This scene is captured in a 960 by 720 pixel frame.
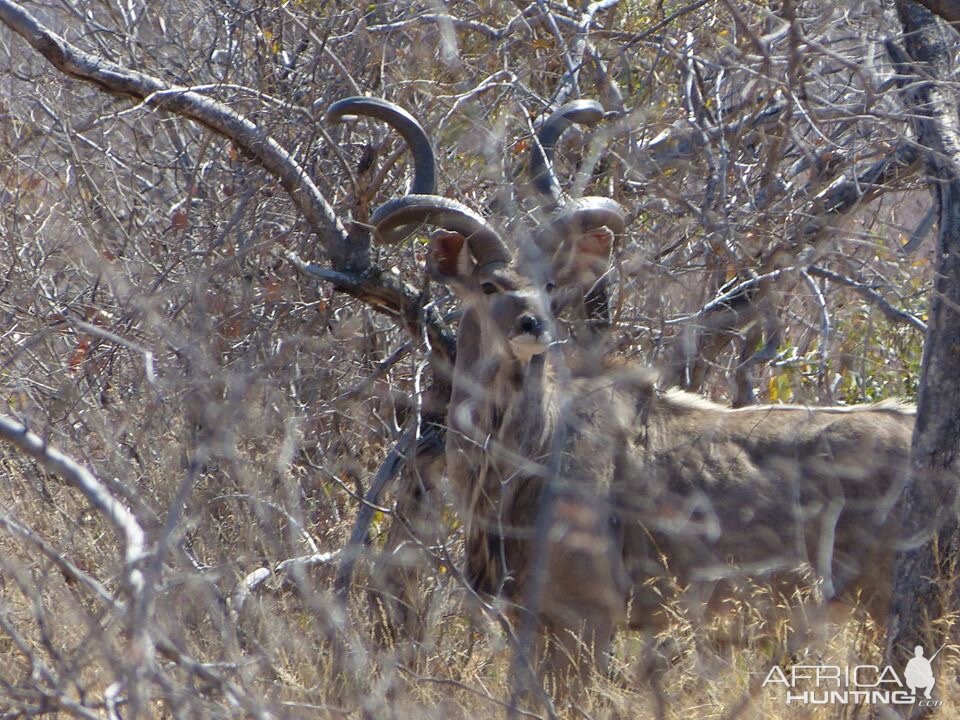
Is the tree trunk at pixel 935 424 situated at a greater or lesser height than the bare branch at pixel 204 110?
lesser

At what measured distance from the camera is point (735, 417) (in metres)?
5.42

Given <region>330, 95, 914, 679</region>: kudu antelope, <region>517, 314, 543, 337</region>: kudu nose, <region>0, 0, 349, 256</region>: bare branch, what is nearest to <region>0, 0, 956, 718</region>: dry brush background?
<region>0, 0, 349, 256</region>: bare branch

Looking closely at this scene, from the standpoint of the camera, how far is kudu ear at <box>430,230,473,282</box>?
5127 mm

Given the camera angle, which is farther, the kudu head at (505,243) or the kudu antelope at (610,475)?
the kudu antelope at (610,475)

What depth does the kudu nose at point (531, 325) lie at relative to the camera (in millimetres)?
4844

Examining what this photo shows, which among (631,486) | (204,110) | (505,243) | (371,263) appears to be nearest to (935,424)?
(631,486)

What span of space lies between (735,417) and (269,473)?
80.1 inches

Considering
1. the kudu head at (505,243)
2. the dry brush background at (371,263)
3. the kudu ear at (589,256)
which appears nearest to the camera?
the kudu head at (505,243)

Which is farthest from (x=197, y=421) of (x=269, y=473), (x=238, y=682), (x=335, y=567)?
(x=238, y=682)

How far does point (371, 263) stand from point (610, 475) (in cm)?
132

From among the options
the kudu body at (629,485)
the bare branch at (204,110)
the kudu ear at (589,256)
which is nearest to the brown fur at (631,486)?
the kudu body at (629,485)
